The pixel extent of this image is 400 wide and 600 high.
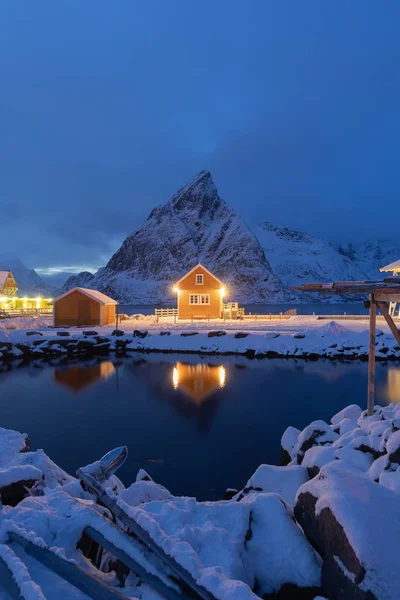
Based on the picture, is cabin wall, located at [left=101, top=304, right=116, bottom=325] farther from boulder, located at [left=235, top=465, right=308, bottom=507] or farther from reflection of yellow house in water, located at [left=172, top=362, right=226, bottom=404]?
boulder, located at [left=235, top=465, right=308, bottom=507]

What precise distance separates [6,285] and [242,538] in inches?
2461

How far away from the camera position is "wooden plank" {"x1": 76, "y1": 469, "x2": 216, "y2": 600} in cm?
379

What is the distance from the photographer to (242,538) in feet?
16.0

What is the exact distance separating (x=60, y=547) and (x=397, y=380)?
21.5 m

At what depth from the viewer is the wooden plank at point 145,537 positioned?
12.4ft

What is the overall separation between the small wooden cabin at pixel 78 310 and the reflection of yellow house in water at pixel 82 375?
43.1 ft

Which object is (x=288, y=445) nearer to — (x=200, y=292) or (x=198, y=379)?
(x=198, y=379)

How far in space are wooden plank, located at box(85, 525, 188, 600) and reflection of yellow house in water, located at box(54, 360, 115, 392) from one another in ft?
52.9

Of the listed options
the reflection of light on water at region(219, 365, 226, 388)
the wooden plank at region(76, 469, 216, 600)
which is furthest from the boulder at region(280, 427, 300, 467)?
the reflection of light on water at region(219, 365, 226, 388)

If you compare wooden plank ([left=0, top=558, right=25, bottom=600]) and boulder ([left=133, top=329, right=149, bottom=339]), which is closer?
wooden plank ([left=0, top=558, right=25, bottom=600])

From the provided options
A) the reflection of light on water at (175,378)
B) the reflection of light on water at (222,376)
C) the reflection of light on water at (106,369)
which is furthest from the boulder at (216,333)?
the reflection of light on water at (106,369)

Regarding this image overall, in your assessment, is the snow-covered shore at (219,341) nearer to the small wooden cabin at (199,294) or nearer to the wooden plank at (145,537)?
the small wooden cabin at (199,294)

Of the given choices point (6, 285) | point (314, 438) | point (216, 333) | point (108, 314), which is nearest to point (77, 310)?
point (108, 314)

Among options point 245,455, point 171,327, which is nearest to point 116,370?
point 171,327
